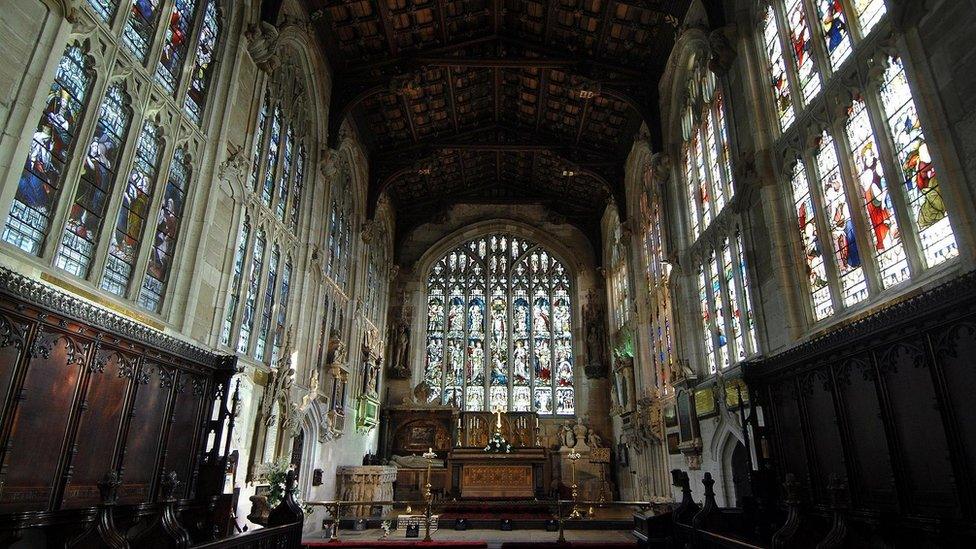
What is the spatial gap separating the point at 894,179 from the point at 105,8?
415 inches

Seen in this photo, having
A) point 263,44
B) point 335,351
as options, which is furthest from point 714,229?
point 335,351

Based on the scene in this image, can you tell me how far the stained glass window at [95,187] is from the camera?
7.24 metres

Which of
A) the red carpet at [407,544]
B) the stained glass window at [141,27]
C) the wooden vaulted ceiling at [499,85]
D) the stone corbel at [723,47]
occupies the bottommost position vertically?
the red carpet at [407,544]

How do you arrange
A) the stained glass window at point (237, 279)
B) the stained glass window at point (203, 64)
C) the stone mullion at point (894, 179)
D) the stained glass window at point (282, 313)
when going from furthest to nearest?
the stained glass window at point (282, 313)
the stained glass window at point (237, 279)
the stained glass window at point (203, 64)
the stone mullion at point (894, 179)

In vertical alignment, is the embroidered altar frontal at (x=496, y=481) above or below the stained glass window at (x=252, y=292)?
below

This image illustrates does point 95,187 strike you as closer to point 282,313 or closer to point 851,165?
point 282,313

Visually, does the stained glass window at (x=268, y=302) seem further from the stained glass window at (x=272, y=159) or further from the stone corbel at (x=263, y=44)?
the stone corbel at (x=263, y=44)

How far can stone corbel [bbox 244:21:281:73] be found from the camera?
11719 mm

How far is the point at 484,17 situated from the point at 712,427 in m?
12.9

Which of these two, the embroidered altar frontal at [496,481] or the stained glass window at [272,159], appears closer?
the stained glass window at [272,159]

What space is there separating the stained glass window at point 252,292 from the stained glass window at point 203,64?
3.04 meters

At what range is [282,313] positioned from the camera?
13.8m

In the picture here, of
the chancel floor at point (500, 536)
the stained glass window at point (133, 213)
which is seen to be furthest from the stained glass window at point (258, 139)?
the chancel floor at point (500, 536)

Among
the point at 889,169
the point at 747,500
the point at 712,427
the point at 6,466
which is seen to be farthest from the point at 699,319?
the point at 6,466
